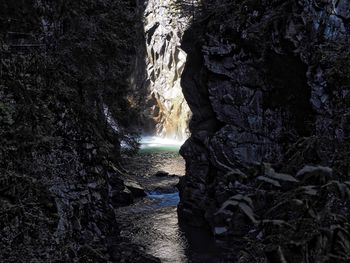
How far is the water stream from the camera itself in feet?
54.4

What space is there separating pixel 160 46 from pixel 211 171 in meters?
32.6

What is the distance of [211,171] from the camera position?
2059cm

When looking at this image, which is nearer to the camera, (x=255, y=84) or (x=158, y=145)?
(x=255, y=84)

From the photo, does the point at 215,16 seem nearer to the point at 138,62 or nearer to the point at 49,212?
the point at 49,212

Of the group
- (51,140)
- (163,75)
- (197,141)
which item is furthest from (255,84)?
(163,75)

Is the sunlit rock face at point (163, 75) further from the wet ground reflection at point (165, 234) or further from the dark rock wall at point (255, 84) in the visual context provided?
the dark rock wall at point (255, 84)

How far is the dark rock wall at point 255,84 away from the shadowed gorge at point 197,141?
58mm

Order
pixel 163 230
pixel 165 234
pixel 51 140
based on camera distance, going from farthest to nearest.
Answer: pixel 163 230
pixel 165 234
pixel 51 140

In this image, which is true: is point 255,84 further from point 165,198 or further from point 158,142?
point 158,142

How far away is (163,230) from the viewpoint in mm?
19344

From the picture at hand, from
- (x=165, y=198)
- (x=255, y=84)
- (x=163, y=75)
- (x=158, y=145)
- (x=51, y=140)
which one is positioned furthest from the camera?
(x=163, y=75)

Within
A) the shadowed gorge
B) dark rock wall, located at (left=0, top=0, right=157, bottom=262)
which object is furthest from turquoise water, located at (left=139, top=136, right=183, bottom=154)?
dark rock wall, located at (left=0, top=0, right=157, bottom=262)

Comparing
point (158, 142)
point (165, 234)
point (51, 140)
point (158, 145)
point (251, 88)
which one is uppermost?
point (251, 88)

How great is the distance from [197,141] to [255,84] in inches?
182
